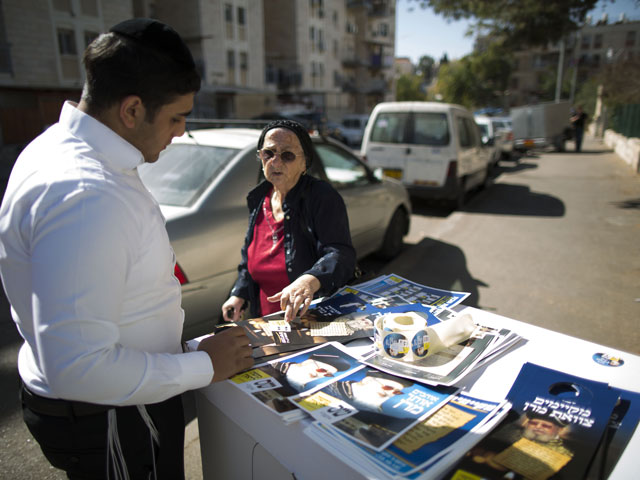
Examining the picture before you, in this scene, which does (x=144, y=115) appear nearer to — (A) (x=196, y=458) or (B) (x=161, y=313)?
(B) (x=161, y=313)

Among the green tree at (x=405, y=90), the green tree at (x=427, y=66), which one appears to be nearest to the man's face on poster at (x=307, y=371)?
the green tree at (x=405, y=90)

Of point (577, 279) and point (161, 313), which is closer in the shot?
point (161, 313)

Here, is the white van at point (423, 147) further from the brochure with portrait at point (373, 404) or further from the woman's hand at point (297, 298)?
the brochure with portrait at point (373, 404)

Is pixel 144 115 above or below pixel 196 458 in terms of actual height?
above

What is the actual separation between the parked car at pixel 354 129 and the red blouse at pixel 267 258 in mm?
26830

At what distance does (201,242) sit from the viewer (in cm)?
316

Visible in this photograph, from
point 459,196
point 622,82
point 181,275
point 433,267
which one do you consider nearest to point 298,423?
point 181,275

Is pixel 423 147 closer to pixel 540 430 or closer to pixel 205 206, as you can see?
pixel 205 206

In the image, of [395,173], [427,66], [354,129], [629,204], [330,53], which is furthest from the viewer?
[427,66]

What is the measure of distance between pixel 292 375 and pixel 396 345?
353 millimetres

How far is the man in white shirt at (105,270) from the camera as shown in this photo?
922 millimetres

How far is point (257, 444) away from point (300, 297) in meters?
0.57

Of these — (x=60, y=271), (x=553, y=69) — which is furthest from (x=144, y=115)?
(x=553, y=69)

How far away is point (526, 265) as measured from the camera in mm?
5867
